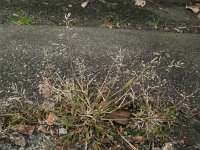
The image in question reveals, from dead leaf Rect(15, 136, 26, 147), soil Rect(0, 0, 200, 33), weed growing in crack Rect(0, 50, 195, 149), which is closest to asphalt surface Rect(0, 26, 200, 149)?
weed growing in crack Rect(0, 50, 195, 149)

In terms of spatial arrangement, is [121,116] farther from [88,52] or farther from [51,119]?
[88,52]

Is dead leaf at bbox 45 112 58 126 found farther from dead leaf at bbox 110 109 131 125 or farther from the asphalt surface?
dead leaf at bbox 110 109 131 125

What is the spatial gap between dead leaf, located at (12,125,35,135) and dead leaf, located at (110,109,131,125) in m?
0.59

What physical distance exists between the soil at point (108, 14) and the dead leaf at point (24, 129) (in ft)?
4.53

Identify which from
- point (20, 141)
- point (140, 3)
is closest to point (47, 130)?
point (20, 141)

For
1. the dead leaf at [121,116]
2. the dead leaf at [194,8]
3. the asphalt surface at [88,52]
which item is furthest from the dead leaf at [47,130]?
the dead leaf at [194,8]

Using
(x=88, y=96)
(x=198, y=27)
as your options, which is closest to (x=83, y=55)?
(x=88, y=96)

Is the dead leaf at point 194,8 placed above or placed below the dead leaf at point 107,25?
above

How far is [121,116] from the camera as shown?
2.85 metres

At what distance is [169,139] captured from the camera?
278 cm

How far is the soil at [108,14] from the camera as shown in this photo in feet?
12.7

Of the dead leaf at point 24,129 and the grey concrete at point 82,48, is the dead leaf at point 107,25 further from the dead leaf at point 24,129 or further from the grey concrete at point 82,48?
the dead leaf at point 24,129

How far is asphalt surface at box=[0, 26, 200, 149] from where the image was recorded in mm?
3039

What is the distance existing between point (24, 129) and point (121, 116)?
71 centimetres
